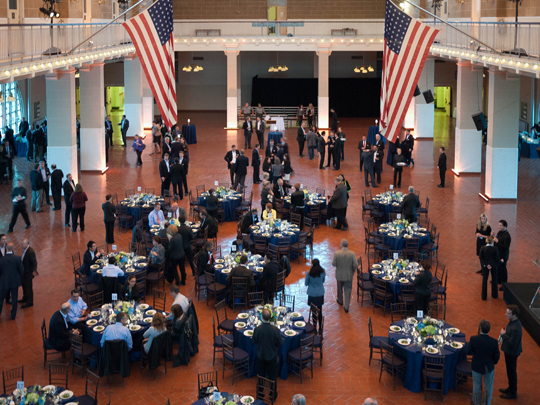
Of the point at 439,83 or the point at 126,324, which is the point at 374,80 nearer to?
the point at 439,83

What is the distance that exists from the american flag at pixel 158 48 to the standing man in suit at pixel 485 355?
1072 cm

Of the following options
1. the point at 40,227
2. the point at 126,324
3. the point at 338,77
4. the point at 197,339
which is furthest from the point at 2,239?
the point at 338,77

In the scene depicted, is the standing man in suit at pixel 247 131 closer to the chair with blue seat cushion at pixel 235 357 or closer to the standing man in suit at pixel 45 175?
the standing man in suit at pixel 45 175

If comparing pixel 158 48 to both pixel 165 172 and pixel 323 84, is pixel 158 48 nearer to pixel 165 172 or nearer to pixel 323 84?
pixel 165 172

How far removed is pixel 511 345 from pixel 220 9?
31.8 metres

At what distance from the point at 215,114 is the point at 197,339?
1287 inches

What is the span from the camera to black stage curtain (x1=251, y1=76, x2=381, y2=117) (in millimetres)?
42000

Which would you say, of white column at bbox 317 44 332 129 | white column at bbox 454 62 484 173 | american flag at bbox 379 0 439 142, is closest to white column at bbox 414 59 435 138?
white column at bbox 317 44 332 129

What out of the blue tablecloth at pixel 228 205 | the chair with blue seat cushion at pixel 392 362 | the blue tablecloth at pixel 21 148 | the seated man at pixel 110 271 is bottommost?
the chair with blue seat cushion at pixel 392 362

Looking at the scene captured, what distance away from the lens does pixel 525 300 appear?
41.0 feet

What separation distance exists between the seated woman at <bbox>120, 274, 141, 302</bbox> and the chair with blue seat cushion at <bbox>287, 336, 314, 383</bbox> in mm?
3158

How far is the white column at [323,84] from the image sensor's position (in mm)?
34766

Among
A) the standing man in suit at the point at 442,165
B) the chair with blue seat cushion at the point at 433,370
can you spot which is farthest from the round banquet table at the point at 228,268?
the standing man in suit at the point at 442,165

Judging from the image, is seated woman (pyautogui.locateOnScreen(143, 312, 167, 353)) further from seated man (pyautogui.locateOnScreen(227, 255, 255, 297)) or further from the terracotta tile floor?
seated man (pyautogui.locateOnScreen(227, 255, 255, 297))
